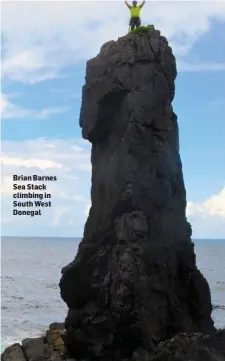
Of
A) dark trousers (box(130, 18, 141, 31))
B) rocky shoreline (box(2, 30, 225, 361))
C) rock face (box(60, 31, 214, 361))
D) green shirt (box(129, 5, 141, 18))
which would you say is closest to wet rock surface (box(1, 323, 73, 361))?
rocky shoreline (box(2, 30, 225, 361))

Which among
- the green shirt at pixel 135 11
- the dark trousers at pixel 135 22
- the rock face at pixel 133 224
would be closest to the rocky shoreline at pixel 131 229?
the rock face at pixel 133 224

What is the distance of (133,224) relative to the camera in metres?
23.8

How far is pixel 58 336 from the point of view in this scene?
2841cm

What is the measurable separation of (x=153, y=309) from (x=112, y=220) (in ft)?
14.2

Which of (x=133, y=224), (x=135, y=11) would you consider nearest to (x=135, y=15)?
(x=135, y=11)

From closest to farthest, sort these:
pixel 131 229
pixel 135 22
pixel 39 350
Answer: pixel 131 229, pixel 39 350, pixel 135 22

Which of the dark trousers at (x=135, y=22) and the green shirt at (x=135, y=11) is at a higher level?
the green shirt at (x=135, y=11)

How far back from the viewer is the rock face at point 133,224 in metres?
23.1

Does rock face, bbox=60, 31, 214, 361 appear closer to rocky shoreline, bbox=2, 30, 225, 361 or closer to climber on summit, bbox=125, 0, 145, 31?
rocky shoreline, bbox=2, 30, 225, 361

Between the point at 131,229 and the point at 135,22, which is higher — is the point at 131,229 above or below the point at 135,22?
below

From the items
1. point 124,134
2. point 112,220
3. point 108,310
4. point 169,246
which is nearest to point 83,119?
point 124,134

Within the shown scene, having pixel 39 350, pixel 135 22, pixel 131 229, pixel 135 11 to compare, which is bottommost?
pixel 39 350

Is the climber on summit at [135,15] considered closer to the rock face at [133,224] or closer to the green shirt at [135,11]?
the green shirt at [135,11]

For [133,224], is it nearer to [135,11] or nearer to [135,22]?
[135,22]
